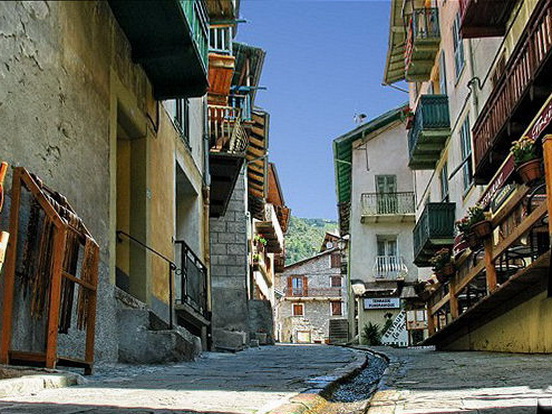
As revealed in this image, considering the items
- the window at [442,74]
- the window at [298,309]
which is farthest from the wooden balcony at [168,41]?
the window at [298,309]

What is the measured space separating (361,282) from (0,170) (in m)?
33.5

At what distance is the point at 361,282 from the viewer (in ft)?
127

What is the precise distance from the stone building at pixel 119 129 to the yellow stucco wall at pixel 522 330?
4394 mm

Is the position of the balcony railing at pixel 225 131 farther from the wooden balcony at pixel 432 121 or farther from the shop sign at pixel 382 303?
the shop sign at pixel 382 303

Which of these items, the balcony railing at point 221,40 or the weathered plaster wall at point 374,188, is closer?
the balcony railing at point 221,40

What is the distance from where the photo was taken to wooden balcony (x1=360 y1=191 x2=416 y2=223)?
128 ft

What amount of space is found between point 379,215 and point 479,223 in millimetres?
27165

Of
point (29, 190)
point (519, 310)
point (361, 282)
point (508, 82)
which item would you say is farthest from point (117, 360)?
point (361, 282)

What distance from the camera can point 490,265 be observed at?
11.8m

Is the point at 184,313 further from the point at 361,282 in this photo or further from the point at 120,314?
the point at 361,282

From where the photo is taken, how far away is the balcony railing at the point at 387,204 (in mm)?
39062

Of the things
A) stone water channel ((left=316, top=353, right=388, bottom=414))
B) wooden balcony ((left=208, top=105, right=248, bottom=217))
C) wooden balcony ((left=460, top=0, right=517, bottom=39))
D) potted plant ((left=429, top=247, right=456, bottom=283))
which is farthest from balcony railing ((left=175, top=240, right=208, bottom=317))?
wooden balcony ((left=460, top=0, right=517, bottom=39))

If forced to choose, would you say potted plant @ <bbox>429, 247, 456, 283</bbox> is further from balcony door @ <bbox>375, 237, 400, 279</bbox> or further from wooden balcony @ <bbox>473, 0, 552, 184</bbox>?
balcony door @ <bbox>375, 237, 400, 279</bbox>

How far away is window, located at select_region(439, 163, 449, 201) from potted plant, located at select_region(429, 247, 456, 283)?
36.5 ft
